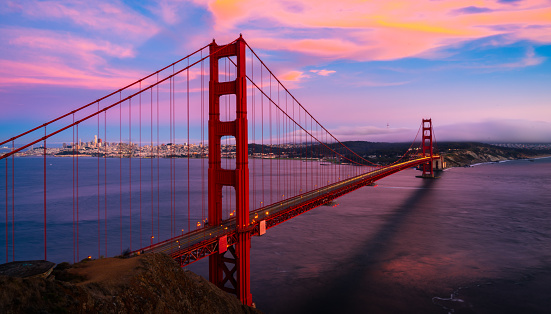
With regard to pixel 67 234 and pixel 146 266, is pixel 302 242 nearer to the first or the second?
pixel 146 266

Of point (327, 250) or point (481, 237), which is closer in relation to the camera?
point (327, 250)

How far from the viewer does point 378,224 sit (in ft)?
147

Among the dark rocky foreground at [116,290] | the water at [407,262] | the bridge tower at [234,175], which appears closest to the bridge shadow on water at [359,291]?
the water at [407,262]

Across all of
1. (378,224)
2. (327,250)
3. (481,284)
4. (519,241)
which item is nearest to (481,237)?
(519,241)

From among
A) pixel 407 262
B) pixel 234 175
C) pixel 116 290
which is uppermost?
pixel 234 175

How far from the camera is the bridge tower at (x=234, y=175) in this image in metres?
19.9

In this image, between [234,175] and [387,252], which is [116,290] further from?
[387,252]

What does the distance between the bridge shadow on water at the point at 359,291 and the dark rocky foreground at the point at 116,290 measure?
7.30 meters

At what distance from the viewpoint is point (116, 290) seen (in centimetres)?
1037

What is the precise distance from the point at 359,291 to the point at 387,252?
33.8ft

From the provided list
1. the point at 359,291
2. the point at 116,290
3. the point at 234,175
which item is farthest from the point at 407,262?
the point at 116,290

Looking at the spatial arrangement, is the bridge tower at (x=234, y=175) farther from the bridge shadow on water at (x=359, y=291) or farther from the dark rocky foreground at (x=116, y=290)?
the bridge shadow on water at (x=359, y=291)

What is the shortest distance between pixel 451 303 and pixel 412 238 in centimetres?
1672

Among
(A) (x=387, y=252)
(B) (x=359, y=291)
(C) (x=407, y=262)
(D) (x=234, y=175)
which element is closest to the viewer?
(D) (x=234, y=175)
